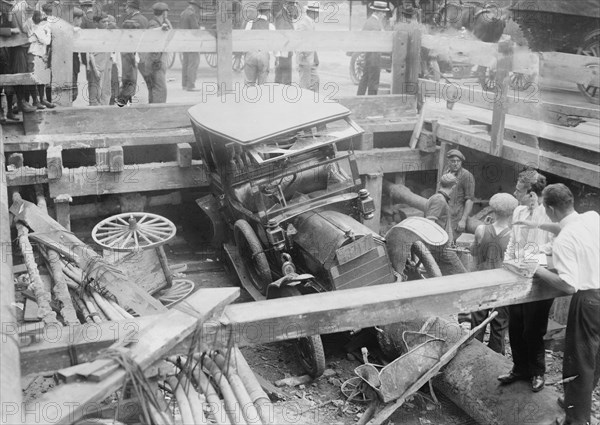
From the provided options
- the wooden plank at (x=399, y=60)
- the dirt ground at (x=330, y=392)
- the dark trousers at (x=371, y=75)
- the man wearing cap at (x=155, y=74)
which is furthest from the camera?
the dark trousers at (x=371, y=75)

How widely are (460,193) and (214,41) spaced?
397cm

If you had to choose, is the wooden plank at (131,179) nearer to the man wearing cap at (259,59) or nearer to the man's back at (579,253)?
the man wearing cap at (259,59)

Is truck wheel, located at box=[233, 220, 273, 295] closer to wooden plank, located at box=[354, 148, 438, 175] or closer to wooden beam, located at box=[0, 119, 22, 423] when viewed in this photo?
wooden plank, located at box=[354, 148, 438, 175]

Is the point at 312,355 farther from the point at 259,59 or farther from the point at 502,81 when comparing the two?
the point at 259,59

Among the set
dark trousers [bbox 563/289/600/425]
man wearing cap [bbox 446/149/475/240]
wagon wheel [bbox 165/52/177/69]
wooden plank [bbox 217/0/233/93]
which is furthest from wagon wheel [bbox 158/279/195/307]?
wagon wheel [bbox 165/52/177/69]

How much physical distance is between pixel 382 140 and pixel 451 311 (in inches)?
275

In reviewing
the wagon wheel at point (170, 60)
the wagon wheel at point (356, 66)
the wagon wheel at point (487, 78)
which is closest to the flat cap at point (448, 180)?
the wagon wheel at point (487, 78)

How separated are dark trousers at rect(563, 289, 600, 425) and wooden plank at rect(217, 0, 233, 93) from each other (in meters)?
6.40

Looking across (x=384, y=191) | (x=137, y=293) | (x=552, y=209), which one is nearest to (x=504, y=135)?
(x=384, y=191)

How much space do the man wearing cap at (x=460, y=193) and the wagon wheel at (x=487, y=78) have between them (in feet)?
6.16

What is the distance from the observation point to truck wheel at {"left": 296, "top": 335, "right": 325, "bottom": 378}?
22.1 ft

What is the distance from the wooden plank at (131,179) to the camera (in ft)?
28.9

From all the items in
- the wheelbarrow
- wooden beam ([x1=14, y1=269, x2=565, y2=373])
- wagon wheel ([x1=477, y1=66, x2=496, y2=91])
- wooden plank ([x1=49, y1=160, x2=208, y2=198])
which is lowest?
the wheelbarrow

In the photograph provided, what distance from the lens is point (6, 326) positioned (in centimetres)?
398
